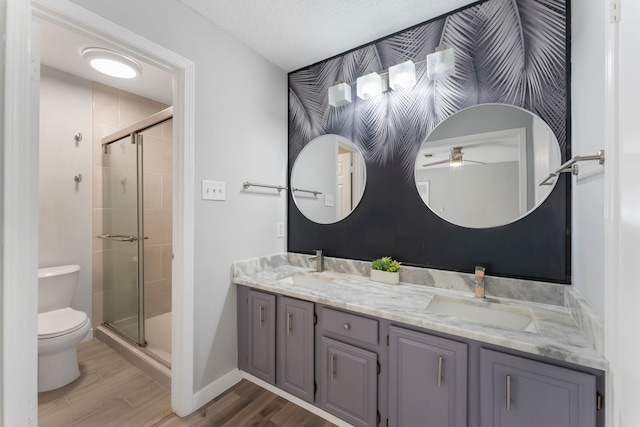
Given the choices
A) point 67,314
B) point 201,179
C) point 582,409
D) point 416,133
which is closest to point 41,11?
point 201,179

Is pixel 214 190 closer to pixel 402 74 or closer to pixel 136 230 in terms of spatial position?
pixel 136 230

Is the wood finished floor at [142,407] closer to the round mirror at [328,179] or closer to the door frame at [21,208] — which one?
the door frame at [21,208]

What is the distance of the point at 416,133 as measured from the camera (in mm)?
1671

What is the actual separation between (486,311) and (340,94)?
5.29 feet

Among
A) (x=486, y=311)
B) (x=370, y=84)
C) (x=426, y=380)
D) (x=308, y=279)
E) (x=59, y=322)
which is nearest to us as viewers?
(x=426, y=380)

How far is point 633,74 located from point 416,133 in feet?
3.54

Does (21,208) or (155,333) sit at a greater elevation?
(21,208)

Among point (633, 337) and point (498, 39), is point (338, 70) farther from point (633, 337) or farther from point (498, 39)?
point (633, 337)

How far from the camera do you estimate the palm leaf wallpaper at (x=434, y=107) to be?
1.31 m

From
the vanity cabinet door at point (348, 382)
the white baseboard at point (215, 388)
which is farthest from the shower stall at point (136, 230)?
the vanity cabinet door at point (348, 382)

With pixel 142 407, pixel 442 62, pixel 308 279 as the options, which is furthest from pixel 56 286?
pixel 442 62

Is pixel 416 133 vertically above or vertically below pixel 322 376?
above

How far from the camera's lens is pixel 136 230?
91.1 inches

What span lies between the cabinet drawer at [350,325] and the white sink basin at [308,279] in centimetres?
43
